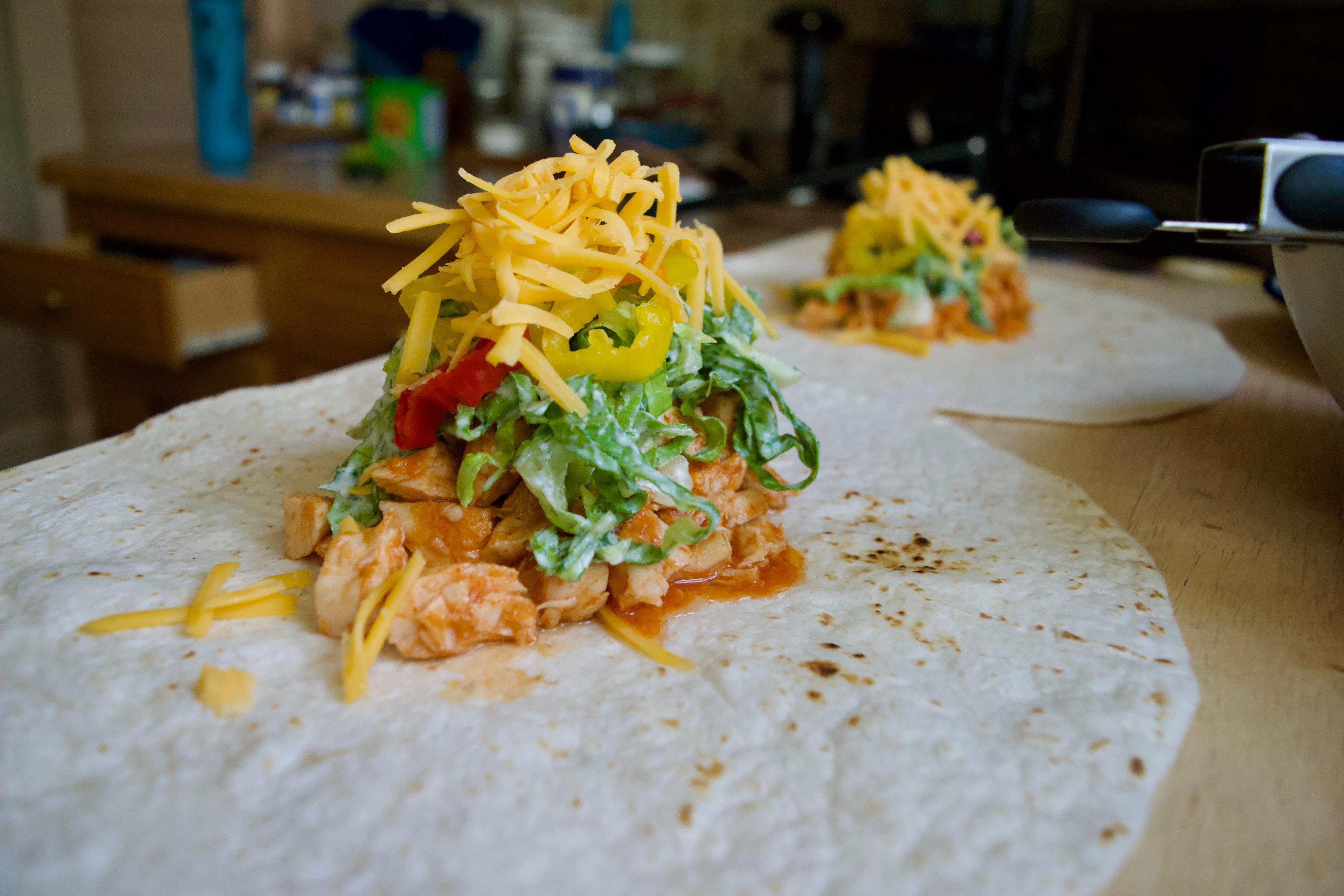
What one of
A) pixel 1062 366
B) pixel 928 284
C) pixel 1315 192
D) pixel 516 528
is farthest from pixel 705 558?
pixel 928 284

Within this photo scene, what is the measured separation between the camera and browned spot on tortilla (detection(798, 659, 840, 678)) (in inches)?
40.5

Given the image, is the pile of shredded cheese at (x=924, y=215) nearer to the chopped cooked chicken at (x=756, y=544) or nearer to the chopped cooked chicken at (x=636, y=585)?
the chopped cooked chicken at (x=756, y=544)

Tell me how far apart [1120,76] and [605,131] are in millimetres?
2181

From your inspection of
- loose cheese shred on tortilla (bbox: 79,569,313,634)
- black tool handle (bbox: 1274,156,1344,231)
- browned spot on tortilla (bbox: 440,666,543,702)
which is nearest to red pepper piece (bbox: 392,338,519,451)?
loose cheese shred on tortilla (bbox: 79,569,313,634)

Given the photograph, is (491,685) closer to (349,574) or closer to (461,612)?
(461,612)

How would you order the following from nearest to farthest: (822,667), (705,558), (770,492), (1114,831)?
(1114,831)
(822,667)
(705,558)
(770,492)

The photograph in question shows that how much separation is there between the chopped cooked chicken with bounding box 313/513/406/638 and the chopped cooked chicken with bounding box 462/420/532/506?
0.43 ft

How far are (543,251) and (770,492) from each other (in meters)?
0.58

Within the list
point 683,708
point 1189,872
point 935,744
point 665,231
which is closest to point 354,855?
point 683,708

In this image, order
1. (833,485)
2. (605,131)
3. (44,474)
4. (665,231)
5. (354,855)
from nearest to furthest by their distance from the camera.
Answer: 1. (354,855)
2. (665,231)
3. (44,474)
4. (833,485)
5. (605,131)

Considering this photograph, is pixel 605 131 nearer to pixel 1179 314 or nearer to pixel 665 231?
pixel 1179 314

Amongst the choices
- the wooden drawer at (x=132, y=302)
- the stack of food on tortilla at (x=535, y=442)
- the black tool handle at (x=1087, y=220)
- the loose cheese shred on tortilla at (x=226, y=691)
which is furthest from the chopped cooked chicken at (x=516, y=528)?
the wooden drawer at (x=132, y=302)

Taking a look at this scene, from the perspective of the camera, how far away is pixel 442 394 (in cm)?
118

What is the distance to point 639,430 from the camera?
1233 millimetres
